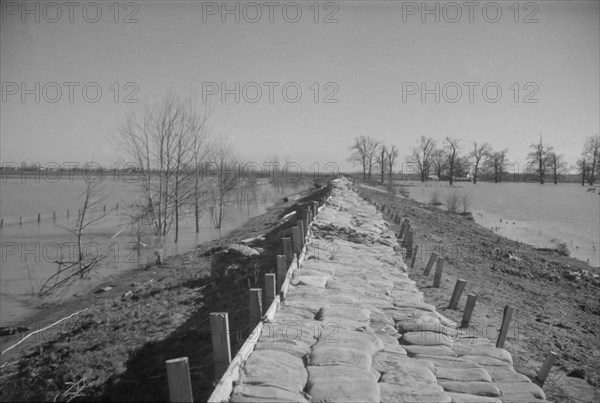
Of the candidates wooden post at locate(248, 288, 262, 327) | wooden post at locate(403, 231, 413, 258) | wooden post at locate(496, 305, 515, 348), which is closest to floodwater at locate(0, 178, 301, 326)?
wooden post at locate(248, 288, 262, 327)

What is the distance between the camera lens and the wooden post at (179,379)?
2.63 m

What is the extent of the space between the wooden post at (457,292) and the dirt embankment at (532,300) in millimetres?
124

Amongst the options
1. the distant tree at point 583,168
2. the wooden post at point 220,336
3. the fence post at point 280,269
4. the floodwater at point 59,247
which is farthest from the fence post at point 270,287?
the distant tree at point 583,168

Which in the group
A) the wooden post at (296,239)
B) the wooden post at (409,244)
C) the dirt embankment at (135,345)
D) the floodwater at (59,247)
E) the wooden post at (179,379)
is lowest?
the floodwater at (59,247)

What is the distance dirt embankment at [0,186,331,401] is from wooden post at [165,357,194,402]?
1092mm

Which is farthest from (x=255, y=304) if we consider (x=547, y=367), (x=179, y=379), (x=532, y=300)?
(x=532, y=300)

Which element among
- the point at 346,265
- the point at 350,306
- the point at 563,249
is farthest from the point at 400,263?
the point at 563,249

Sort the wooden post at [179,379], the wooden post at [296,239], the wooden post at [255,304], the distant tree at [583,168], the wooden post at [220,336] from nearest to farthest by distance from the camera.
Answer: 1. the wooden post at [179,379]
2. the wooden post at [220,336]
3. the wooden post at [255,304]
4. the wooden post at [296,239]
5. the distant tree at [583,168]

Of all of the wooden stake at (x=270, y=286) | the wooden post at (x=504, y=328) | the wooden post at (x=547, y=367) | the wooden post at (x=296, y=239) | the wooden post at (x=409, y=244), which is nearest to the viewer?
the wooden post at (x=547, y=367)

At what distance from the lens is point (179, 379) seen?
265 cm

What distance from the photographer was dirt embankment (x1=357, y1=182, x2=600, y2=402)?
5.65 m

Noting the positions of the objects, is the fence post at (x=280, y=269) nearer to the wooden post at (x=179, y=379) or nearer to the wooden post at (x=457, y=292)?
the wooden post at (x=179, y=379)

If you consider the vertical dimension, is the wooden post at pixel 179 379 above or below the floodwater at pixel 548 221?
above

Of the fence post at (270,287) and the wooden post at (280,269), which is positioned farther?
the wooden post at (280,269)
